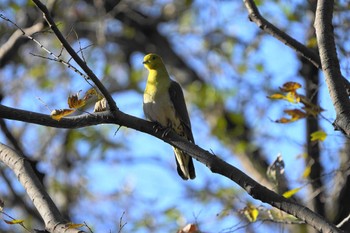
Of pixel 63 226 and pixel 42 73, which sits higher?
pixel 42 73

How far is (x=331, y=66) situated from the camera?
2.89 m

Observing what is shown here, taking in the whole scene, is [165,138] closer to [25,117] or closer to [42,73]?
[25,117]

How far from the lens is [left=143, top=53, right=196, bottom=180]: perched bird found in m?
4.60

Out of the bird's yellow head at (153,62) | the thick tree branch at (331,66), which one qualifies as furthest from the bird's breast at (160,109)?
the thick tree branch at (331,66)

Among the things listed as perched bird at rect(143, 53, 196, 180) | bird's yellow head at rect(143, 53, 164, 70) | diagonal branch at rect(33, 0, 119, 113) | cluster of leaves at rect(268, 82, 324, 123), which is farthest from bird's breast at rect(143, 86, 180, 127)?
diagonal branch at rect(33, 0, 119, 113)

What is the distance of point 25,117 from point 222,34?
19.7 feet

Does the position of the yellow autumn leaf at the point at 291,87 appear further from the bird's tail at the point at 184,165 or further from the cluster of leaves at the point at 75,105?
the bird's tail at the point at 184,165

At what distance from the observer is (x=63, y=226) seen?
280 centimetres

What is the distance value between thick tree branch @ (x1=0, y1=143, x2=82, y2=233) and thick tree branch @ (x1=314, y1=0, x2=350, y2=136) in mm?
1213

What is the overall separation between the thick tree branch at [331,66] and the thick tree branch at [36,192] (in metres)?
1.21

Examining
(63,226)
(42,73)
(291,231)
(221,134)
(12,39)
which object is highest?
(42,73)

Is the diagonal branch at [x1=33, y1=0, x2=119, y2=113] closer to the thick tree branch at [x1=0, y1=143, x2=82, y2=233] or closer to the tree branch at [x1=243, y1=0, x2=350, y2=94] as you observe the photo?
the thick tree branch at [x1=0, y1=143, x2=82, y2=233]

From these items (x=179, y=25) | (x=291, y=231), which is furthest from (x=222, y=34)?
(x=291, y=231)

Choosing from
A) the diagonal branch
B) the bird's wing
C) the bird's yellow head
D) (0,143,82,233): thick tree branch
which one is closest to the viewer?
the diagonal branch
